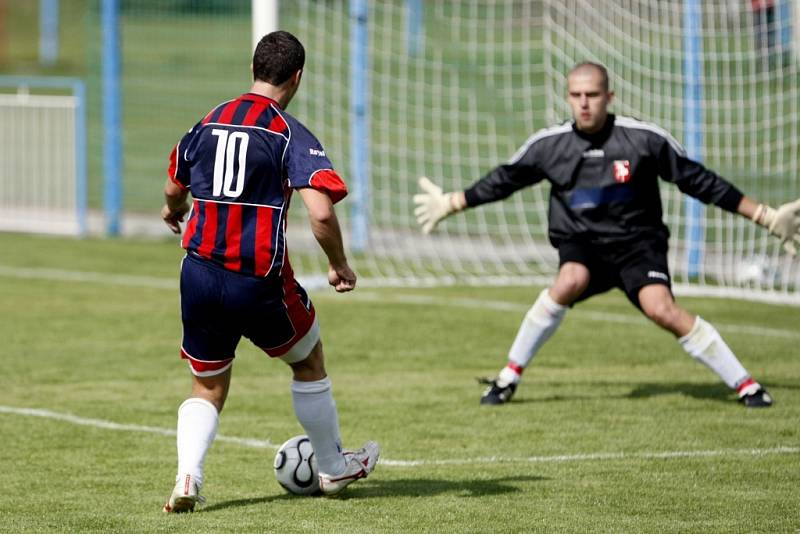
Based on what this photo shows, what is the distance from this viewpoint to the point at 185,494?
5.62 metres

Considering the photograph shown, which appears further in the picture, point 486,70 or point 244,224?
point 486,70

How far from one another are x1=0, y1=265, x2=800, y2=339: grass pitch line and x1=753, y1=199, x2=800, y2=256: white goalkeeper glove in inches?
107

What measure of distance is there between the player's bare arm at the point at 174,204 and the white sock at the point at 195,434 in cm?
80

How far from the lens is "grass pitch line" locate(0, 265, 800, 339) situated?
1070 cm

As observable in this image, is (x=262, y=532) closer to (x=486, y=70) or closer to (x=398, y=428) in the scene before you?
(x=398, y=428)

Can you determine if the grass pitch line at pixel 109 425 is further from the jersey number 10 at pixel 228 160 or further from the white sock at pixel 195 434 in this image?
the jersey number 10 at pixel 228 160

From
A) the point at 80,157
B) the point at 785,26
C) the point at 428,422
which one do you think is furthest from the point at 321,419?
the point at 80,157

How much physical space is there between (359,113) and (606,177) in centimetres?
618

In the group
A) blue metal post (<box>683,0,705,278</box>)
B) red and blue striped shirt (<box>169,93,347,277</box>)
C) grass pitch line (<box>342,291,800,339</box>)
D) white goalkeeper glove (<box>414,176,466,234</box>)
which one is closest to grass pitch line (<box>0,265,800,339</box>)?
grass pitch line (<box>342,291,800,339</box>)

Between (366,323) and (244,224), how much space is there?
5.38 metres

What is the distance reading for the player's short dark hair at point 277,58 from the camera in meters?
5.62

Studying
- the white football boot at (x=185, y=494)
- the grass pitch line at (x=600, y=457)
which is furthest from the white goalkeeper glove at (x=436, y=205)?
the white football boot at (x=185, y=494)

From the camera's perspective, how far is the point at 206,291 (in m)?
5.65

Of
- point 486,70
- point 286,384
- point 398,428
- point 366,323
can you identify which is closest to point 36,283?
point 366,323
